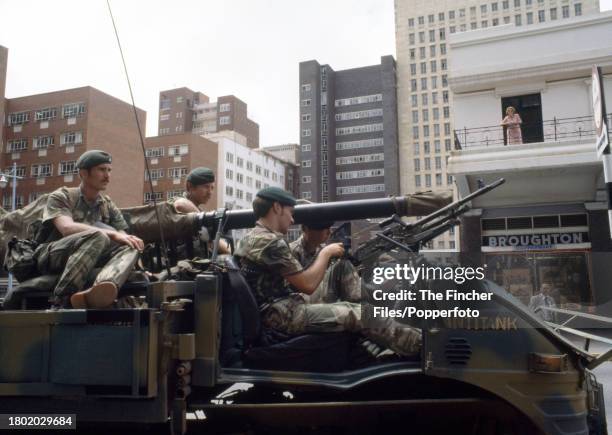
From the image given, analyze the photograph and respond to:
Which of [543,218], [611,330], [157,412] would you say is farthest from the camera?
[543,218]

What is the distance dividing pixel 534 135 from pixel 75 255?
1655 centimetres

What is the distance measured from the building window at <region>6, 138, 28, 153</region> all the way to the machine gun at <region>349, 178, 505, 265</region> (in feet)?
172

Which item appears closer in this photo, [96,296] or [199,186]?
[96,296]

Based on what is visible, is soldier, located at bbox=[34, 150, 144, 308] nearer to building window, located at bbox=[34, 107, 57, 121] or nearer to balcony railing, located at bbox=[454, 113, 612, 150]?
balcony railing, located at bbox=[454, 113, 612, 150]

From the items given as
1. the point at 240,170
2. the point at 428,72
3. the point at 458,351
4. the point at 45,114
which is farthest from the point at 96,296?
the point at 428,72

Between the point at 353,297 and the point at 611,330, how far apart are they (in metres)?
1.72

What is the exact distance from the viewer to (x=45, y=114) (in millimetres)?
50438

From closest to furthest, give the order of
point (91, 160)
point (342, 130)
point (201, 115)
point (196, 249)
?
1. point (91, 160)
2. point (196, 249)
3. point (342, 130)
4. point (201, 115)

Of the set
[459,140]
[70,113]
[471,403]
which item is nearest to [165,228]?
[471,403]

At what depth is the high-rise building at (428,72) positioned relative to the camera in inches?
3425

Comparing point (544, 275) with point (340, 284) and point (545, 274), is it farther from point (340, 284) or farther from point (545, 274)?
point (340, 284)

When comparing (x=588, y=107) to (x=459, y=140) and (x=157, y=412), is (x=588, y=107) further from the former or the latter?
(x=157, y=412)

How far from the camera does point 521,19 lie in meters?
86.0

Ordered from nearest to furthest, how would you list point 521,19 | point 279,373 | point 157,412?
point 157,412 → point 279,373 → point 521,19
